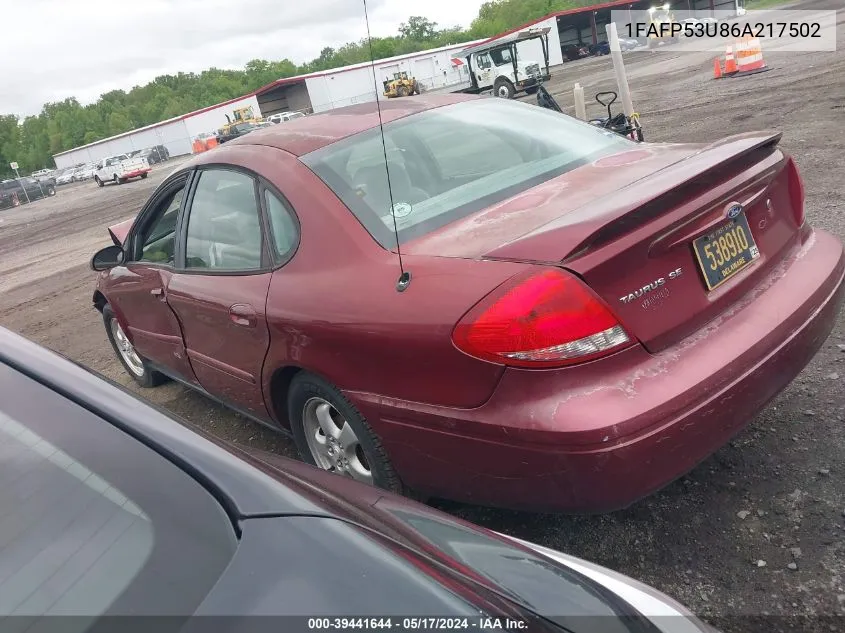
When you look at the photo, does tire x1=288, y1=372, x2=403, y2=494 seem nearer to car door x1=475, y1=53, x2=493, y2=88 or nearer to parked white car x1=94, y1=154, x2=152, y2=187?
car door x1=475, y1=53, x2=493, y2=88

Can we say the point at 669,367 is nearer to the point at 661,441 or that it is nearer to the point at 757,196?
the point at 661,441

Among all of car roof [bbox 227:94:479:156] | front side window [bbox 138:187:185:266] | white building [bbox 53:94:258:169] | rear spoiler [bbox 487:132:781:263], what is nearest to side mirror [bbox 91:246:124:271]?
front side window [bbox 138:187:185:266]

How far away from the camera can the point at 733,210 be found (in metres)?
2.40

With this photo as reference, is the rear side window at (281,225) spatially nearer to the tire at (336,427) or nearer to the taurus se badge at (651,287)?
the tire at (336,427)

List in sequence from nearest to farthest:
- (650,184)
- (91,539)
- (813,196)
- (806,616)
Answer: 1. (91,539)
2. (806,616)
3. (650,184)
4. (813,196)

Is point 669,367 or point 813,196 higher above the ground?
point 669,367

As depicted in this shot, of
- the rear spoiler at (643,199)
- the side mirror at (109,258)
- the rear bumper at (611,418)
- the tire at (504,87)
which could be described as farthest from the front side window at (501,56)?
the rear bumper at (611,418)

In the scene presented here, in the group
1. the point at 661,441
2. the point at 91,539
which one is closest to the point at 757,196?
the point at 661,441

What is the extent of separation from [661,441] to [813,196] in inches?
184

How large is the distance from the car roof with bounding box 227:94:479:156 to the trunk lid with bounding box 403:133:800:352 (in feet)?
3.04

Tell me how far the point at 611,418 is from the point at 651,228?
617 mm

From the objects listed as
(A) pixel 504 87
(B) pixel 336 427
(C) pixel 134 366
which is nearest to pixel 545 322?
(B) pixel 336 427

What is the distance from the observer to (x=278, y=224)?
9.67 ft

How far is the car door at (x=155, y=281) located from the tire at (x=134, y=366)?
567 mm
